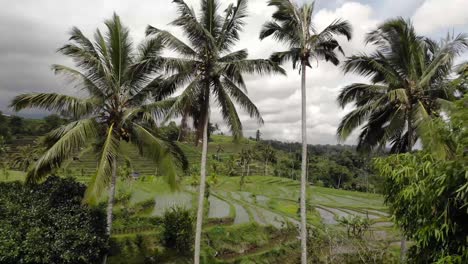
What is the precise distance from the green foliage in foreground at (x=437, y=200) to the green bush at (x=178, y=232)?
14.1m

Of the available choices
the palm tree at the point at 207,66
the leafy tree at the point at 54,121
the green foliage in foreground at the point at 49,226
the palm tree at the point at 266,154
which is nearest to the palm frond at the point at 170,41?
the palm tree at the point at 207,66

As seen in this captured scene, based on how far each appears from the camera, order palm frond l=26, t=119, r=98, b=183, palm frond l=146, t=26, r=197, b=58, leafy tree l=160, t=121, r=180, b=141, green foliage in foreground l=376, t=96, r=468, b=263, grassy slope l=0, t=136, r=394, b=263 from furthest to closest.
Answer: grassy slope l=0, t=136, r=394, b=263, leafy tree l=160, t=121, r=180, b=141, palm frond l=146, t=26, r=197, b=58, palm frond l=26, t=119, r=98, b=183, green foliage in foreground l=376, t=96, r=468, b=263

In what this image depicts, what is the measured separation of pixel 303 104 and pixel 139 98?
561 cm

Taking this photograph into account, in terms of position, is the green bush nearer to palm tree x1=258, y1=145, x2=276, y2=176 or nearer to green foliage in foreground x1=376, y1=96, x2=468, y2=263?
green foliage in foreground x1=376, y1=96, x2=468, y2=263

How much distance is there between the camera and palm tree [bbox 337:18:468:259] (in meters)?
11.0

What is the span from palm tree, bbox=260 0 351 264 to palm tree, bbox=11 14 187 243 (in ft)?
13.5

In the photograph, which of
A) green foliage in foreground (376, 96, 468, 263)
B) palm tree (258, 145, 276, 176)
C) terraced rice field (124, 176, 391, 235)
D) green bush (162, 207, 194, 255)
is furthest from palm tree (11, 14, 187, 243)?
palm tree (258, 145, 276, 176)

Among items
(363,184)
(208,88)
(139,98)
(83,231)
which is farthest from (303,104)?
(363,184)

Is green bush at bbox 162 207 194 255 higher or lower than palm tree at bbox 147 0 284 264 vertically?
lower

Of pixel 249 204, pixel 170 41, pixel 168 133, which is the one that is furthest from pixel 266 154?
pixel 170 41

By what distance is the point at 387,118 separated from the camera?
1302 cm

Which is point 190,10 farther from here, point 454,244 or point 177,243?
point 177,243

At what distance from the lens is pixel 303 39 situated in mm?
11195

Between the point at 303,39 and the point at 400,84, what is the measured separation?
382 centimetres
